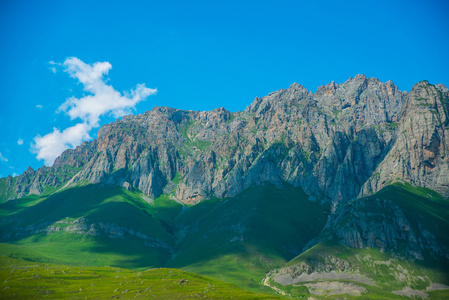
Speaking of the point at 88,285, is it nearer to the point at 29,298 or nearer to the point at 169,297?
the point at 29,298

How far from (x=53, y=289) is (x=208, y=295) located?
273 ft

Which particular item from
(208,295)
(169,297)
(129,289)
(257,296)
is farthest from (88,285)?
(257,296)

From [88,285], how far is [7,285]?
130ft

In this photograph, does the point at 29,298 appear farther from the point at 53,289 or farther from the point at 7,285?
the point at 7,285

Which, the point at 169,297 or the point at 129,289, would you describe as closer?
the point at 169,297

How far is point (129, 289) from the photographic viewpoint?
582 feet

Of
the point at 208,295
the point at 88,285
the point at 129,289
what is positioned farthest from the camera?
the point at 88,285

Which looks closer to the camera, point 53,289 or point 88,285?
point 53,289

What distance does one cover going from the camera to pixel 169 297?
511 feet

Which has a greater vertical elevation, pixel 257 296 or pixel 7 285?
pixel 7 285

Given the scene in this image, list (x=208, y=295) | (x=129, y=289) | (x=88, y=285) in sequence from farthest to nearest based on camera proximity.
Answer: (x=88, y=285) → (x=129, y=289) → (x=208, y=295)

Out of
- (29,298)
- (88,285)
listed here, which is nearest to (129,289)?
(88,285)

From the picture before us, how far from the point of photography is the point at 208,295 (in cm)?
15500

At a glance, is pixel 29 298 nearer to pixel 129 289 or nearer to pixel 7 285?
pixel 7 285
